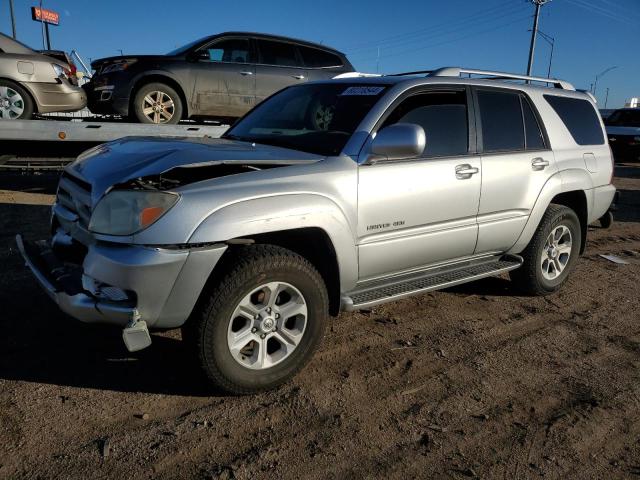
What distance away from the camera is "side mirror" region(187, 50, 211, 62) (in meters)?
7.82

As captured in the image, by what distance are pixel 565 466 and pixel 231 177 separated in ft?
7.15

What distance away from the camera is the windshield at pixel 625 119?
17844mm

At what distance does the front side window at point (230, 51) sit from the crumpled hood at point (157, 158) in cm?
508

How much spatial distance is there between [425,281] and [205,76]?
18.5ft

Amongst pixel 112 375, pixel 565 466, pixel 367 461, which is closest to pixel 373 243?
pixel 367 461

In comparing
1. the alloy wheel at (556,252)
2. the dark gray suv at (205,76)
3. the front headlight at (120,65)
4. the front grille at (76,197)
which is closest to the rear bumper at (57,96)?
the dark gray suv at (205,76)

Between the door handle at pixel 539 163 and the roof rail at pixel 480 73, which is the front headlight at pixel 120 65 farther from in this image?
the door handle at pixel 539 163

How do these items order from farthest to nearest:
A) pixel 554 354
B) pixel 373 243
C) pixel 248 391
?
pixel 554 354 < pixel 373 243 < pixel 248 391

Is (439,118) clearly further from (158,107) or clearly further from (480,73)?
(158,107)

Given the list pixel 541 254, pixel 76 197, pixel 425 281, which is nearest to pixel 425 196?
pixel 425 281

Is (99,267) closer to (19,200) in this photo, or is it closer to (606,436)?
(606,436)

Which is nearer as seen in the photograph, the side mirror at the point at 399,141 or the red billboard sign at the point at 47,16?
the side mirror at the point at 399,141

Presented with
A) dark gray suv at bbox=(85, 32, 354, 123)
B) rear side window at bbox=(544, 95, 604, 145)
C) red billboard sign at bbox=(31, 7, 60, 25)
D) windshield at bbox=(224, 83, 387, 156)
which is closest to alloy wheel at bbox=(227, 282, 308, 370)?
windshield at bbox=(224, 83, 387, 156)

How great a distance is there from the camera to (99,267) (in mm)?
2543
